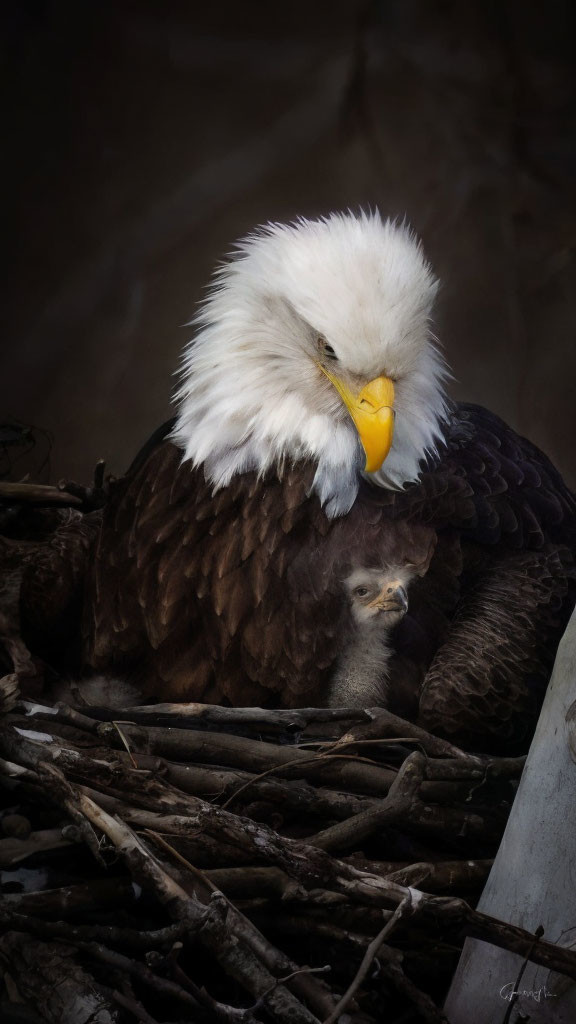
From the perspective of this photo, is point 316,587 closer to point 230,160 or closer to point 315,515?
point 315,515

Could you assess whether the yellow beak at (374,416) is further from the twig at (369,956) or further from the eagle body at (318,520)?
the twig at (369,956)

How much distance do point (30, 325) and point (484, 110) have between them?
612mm

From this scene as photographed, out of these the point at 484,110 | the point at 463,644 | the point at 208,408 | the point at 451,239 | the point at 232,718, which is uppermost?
the point at 484,110

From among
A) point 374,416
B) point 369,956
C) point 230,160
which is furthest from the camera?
point 230,160

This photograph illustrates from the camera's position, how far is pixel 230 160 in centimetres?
106

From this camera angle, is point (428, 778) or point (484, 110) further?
point (484, 110)

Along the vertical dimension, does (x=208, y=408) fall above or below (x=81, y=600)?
above

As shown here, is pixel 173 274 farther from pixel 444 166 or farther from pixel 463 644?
pixel 463 644

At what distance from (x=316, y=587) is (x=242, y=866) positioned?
0.32 meters

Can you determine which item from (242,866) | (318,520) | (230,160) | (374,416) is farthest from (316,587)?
(230,160)

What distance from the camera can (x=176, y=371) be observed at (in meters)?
1.06

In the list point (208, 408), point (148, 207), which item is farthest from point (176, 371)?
point (148, 207)

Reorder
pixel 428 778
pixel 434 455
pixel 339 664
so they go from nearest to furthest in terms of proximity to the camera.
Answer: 1. pixel 428 778
2. pixel 339 664
3. pixel 434 455
